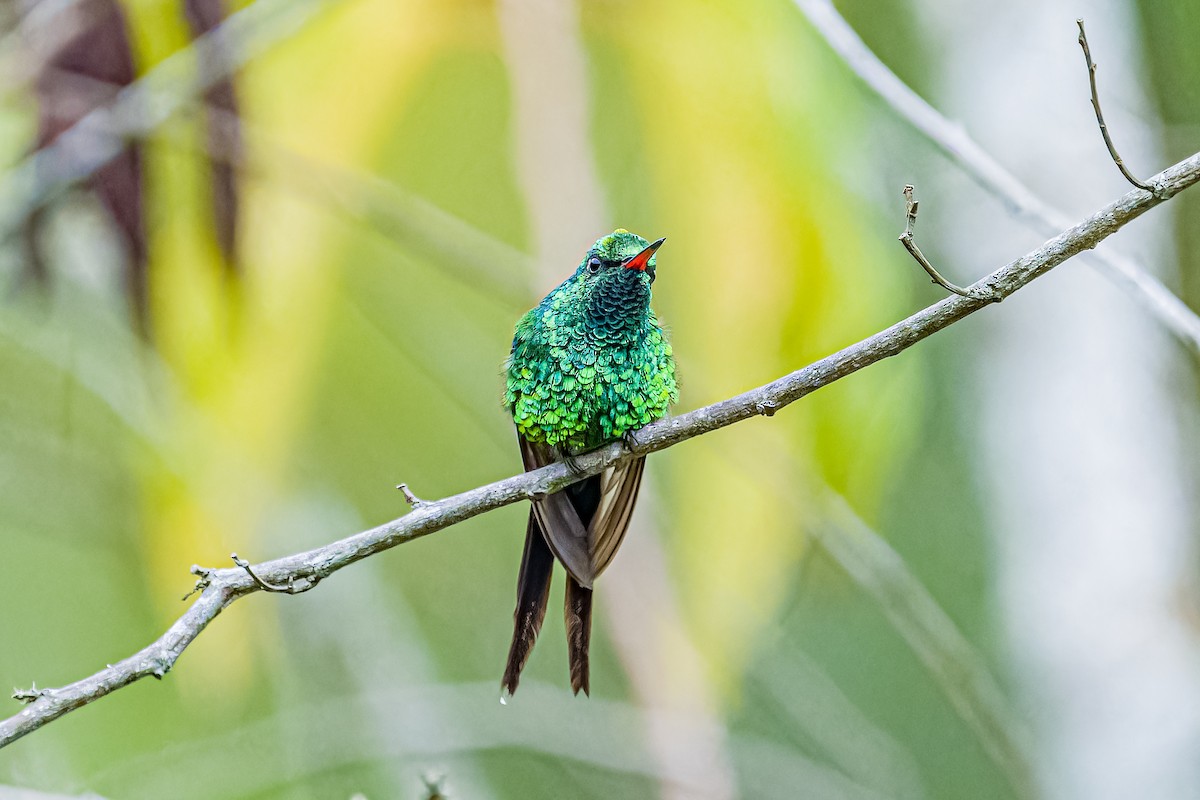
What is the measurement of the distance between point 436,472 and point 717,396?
937mm

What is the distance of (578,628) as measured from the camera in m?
A: 2.03

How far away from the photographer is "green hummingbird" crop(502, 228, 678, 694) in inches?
78.7

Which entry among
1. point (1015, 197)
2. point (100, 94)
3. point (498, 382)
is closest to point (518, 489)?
point (1015, 197)

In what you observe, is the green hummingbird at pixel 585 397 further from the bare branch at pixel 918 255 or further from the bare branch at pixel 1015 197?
the bare branch at pixel 1015 197

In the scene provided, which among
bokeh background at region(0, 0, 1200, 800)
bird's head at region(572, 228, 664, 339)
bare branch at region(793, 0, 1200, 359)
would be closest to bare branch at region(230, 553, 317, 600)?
bird's head at region(572, 228, 664, 339)

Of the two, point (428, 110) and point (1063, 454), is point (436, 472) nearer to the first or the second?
point (428, 110)

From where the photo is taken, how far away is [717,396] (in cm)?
333

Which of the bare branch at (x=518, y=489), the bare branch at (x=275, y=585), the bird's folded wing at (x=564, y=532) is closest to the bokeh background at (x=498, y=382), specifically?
the bird's folded wing at (x=564, y=532)

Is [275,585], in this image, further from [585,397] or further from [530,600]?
[585,397]

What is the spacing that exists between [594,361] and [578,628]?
485 millimetres

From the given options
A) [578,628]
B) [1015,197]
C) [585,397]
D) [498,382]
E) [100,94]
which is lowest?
[578,628]

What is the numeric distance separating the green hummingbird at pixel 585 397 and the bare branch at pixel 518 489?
26cm

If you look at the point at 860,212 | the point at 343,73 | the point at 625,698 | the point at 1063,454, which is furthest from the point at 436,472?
the point at 1063,454

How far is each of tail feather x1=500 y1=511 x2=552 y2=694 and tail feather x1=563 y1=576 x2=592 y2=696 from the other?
5cm
